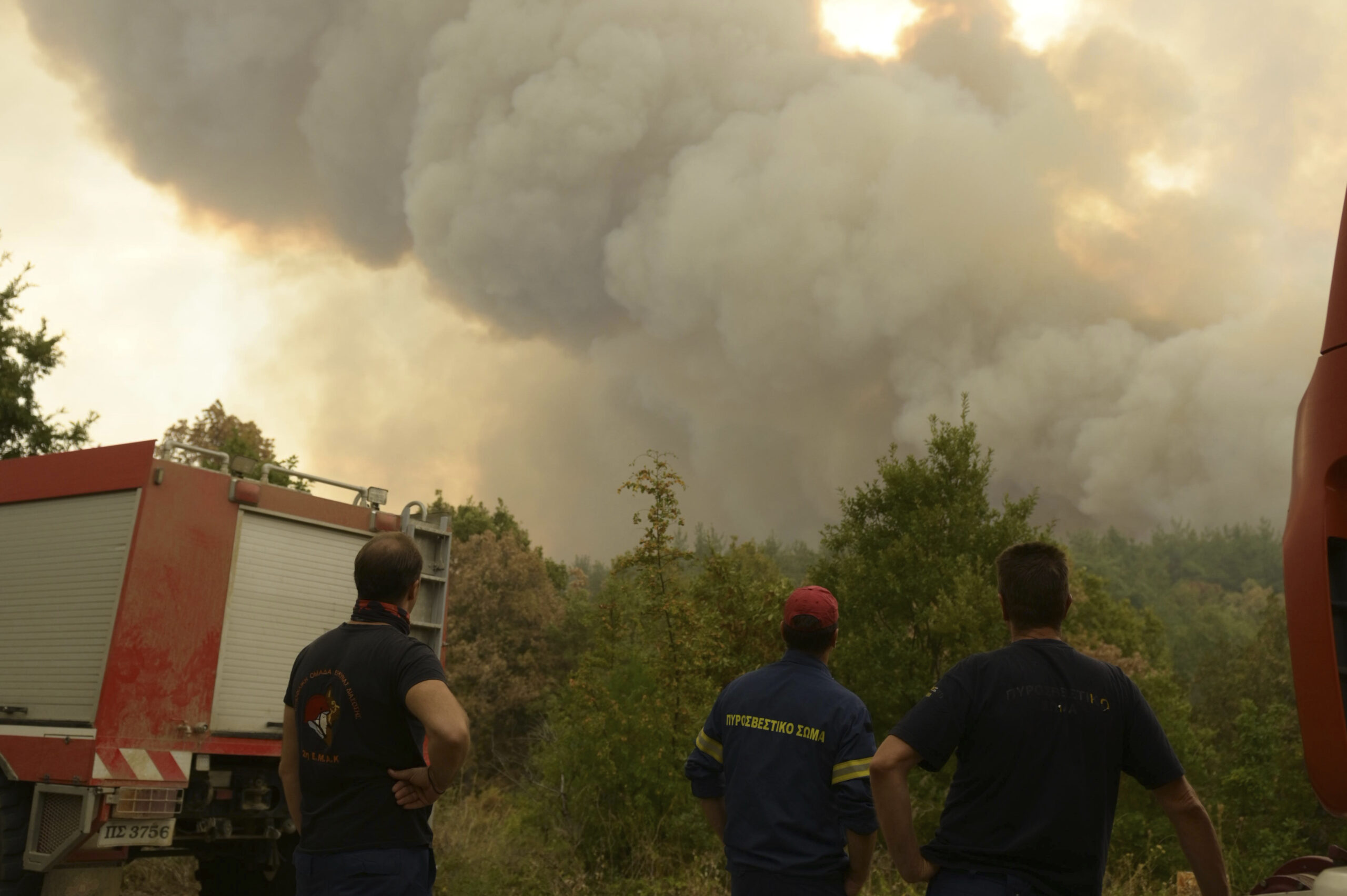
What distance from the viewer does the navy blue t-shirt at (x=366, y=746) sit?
120 inches

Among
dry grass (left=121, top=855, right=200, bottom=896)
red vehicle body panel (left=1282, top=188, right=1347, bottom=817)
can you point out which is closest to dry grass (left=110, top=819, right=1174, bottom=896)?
dry grass (left=121, top=855, right=200, bottom=896)

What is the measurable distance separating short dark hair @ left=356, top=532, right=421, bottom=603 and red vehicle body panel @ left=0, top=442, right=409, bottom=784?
14.7ft

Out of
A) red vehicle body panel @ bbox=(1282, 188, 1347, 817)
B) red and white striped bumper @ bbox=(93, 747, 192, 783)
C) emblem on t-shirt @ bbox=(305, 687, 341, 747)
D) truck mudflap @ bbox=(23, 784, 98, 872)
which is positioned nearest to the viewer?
red vehicle body panel @ bbox=(1282, 188, 1347, 817)

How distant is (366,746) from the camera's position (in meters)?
3.05

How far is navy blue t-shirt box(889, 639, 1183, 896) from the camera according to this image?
2.73 m

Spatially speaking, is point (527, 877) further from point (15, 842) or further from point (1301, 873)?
point (1301, 873)

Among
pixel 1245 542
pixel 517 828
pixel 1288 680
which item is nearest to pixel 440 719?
pixel 517 828

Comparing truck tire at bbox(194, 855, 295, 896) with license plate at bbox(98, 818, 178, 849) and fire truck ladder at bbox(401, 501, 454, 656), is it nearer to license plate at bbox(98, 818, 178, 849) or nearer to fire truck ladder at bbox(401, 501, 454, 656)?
license plate at bbox(98, 818, 178, 849)

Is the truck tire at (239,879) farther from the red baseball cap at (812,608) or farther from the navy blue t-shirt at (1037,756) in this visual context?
the navy blue t-shirt at (1037,756)

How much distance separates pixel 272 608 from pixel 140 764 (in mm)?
1398

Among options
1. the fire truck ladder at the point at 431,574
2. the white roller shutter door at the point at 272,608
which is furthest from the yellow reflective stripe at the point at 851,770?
the fire truck ladder at the point at 431,574

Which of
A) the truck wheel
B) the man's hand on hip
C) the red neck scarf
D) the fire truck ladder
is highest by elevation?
the fire truck ladder

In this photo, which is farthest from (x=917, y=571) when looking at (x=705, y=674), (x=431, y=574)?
(x=431, y=574)

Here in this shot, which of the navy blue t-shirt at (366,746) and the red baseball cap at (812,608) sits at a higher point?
Answer: the red baseball cap at (812,608)
